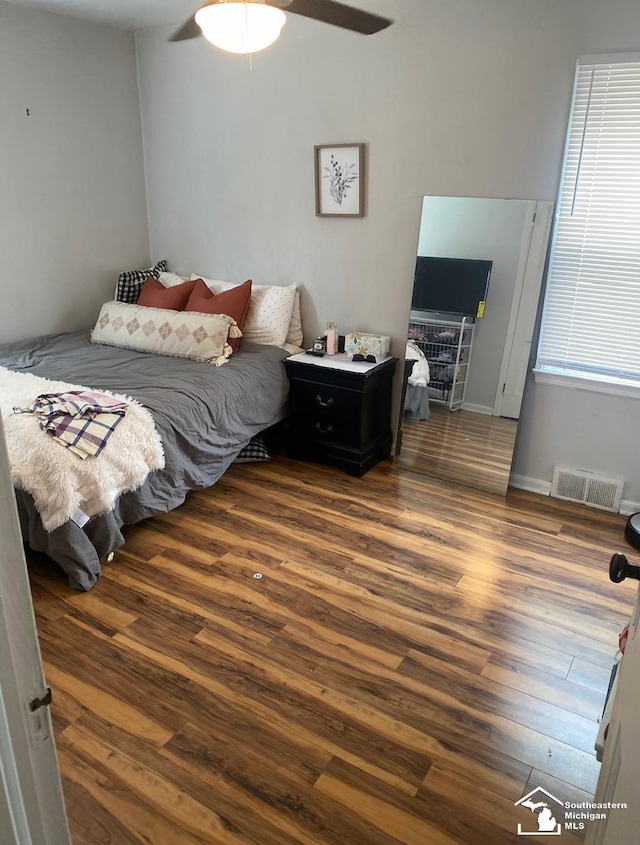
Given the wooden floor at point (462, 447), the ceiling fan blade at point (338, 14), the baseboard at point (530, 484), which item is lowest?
the baseboard at point (530, 484)

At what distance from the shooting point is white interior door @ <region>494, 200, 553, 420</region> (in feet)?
10.1

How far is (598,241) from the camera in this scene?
2.98 metres

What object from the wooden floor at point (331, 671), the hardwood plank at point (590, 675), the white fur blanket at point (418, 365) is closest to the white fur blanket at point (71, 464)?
the wooden floor at point (331, 671)

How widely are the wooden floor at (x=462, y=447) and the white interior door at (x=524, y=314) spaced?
0.13m

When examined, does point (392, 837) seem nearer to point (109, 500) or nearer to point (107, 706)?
point (107, 706)

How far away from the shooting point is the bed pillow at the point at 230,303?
372 centimetres

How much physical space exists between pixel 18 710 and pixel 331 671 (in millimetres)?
1491

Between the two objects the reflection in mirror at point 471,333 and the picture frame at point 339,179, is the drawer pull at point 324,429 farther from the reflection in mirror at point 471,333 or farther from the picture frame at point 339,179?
the picture frame at point 339,179

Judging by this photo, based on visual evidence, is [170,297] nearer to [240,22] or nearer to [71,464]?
[71,464]

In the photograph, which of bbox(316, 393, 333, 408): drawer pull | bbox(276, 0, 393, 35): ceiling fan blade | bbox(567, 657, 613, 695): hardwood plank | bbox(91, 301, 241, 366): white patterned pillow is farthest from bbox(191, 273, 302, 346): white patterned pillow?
bbox(567, 657, 613, 695): hardwood plank

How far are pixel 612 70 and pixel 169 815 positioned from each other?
336 cm

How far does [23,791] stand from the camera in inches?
31.5

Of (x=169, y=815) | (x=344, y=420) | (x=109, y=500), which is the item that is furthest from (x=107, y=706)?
(x=344, y=420)

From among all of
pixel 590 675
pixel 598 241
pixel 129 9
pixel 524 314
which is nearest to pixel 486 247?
pixel 524 314
